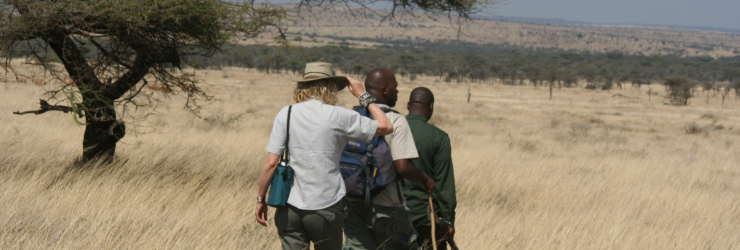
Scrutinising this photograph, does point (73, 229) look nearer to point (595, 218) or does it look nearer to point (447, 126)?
point (595, 218)

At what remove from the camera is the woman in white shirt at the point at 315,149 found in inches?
110

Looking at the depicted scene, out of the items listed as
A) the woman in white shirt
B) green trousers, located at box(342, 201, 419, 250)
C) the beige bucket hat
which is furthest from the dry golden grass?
the beige bucket hat

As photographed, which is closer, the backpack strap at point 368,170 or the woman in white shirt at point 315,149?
the woman in white shirt at point 315,149

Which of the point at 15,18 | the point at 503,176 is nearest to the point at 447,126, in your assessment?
the point at 503,176

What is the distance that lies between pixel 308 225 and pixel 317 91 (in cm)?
65

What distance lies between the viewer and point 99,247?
3834mm

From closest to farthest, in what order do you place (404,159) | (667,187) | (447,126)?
(404,159) → (667,187) → (447,126)

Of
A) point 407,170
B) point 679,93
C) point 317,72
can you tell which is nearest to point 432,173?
point 407,170

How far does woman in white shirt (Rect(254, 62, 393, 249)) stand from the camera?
110 inches

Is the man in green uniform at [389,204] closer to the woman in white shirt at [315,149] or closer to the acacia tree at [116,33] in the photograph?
the woman in white shirt at [315,149]

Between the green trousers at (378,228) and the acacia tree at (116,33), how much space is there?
309 centimetres

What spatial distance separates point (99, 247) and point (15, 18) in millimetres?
2761

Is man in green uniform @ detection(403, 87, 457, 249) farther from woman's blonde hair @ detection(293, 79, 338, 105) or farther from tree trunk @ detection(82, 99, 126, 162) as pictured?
tree trunk @ detection(82, 99, 126, 162)

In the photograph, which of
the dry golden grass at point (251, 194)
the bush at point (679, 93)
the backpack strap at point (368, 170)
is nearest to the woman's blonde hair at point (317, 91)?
the backpack strap at point (368, 170)
